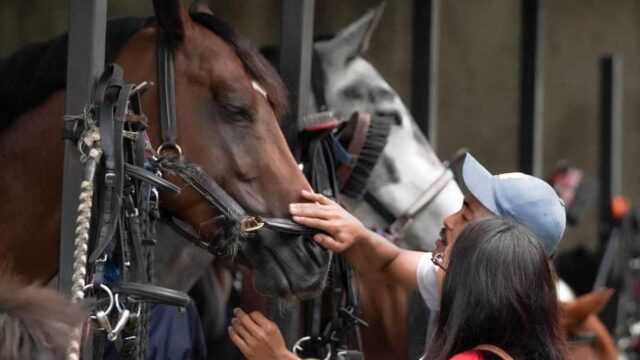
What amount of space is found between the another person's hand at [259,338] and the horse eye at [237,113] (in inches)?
18.3

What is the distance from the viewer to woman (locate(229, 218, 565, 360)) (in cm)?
219

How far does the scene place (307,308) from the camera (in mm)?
3682

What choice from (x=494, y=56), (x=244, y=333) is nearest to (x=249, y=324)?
(x=244, y=333)

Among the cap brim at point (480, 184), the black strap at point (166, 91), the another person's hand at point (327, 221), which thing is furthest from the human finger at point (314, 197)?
the cap brim at point (480, 184)

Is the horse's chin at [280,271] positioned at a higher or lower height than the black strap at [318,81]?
lower

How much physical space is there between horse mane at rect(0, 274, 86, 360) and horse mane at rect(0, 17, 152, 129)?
1.42 m

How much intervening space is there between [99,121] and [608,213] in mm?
4470

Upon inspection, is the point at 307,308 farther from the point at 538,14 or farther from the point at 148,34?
the point at 538,14

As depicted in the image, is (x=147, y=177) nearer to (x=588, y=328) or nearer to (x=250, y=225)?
(x=250, y=225)

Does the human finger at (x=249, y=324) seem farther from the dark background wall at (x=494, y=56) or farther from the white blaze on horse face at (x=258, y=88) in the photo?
the dark background wall at (x=494, y=56)

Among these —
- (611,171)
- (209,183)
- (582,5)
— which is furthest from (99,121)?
(582,5)

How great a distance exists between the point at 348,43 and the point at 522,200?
1713 millimetres

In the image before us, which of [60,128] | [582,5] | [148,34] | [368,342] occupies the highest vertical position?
[582,5]

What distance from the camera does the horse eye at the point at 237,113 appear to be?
3.12m
